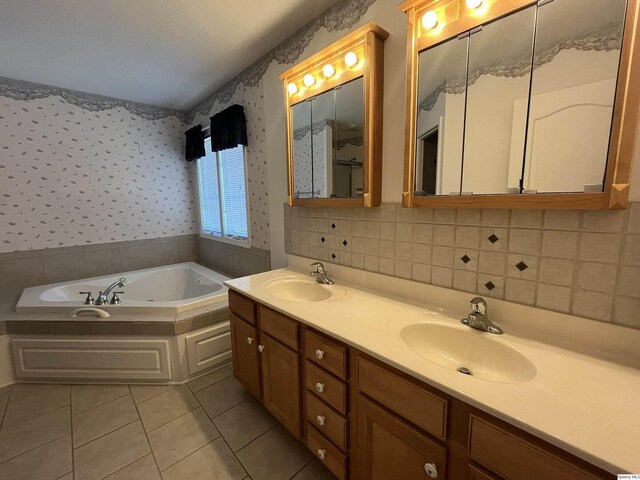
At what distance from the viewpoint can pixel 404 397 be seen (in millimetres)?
883

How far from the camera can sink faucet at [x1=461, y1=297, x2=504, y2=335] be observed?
1053 millimetres

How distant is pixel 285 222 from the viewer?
2154 millimetres

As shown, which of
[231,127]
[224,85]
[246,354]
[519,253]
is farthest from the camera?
[224,85]

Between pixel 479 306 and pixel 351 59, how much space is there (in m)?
1.34

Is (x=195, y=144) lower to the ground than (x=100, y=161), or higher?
higher

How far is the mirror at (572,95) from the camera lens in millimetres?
831

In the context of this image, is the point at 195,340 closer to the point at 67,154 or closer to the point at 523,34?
the point at 67,154

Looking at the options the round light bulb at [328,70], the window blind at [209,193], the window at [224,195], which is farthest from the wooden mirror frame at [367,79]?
A: the window blind at [209,193]

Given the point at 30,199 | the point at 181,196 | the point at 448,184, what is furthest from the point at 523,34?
the point at 30,199

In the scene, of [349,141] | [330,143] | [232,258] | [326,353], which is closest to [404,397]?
[326,353]

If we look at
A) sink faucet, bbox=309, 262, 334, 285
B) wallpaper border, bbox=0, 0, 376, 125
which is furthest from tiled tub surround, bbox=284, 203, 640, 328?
wallpaper border, bbox=0, 0, 376, 125

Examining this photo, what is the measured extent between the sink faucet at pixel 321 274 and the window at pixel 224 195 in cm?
115

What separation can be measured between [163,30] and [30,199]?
2.11 meters

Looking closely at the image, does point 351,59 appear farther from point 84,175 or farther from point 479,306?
point 84,175
